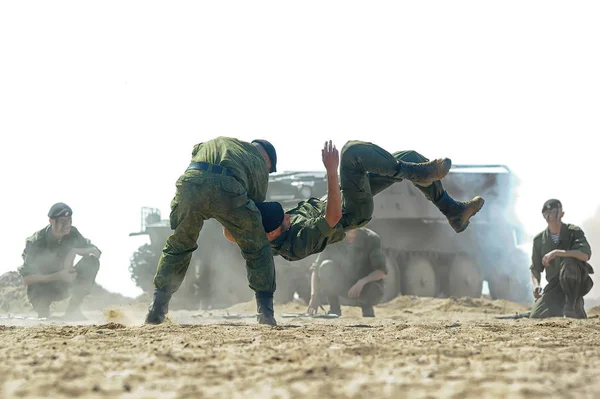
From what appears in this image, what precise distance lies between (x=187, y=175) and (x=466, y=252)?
48.3ft

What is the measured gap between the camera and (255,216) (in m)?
5.55

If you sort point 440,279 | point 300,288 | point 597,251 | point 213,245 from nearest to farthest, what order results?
point 300,288, point 213,245, point 440,279, point 597,251

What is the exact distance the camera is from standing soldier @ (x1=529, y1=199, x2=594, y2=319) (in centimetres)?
793

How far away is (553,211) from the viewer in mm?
8055

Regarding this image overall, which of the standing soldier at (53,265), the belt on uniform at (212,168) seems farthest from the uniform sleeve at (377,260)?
the belt on uniform at (212,168)

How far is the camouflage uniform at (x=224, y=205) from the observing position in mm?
5492

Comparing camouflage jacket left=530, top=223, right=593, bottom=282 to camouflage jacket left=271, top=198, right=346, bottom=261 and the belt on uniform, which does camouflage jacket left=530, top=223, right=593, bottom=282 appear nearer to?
camouflage jacket left=271, top=198, right=346, bottom=261

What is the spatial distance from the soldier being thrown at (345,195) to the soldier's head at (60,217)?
161 inches

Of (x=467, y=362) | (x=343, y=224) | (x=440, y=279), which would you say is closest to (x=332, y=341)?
(x=467, y=362)

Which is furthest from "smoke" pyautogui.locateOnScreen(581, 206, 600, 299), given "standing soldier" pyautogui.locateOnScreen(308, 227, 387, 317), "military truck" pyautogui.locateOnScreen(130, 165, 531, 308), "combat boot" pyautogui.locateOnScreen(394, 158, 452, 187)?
"combat boot" pyautogui.locateOnScreen(394, 158, 452, 187)

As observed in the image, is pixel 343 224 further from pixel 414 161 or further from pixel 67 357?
pixel 67 357

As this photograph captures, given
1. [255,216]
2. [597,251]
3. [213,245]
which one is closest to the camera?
[255,216]

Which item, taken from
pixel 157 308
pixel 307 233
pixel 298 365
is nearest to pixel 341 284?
pixel 157 308

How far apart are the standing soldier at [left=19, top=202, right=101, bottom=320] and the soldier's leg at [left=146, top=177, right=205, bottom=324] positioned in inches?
151
